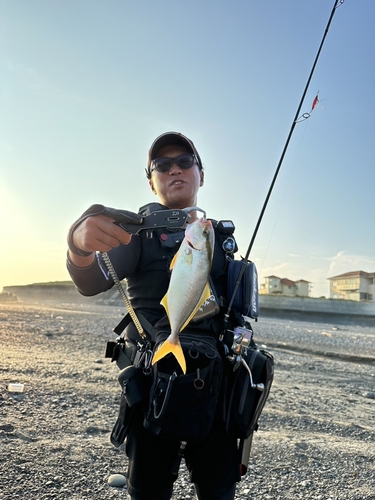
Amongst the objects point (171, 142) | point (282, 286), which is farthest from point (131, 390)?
point (282, 286)

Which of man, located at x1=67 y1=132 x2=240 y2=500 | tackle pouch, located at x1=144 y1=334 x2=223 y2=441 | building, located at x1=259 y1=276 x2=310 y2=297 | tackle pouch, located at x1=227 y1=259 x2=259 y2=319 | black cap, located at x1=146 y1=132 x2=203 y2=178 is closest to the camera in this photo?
tackle pouch, located at x1=144 y1=334 x2=223 y2=441

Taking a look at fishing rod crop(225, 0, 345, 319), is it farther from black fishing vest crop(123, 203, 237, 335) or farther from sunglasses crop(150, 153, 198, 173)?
sunglasses crop(150, 153, 198, 173)

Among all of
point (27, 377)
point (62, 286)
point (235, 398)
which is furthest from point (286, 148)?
point (62, 286)

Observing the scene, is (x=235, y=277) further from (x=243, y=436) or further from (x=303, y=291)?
(x=303, y=291)

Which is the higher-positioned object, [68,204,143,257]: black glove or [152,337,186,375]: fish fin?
[68,204,143,257]: black glove

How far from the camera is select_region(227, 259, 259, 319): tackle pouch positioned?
2.54 metres

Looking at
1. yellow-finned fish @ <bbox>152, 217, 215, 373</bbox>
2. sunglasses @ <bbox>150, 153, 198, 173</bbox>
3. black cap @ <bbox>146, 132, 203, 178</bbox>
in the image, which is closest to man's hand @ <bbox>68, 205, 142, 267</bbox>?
yellow-finned fish @ <bbox>152, 217, 215, 373</bbox>

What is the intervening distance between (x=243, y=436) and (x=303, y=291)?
82750 millimetres

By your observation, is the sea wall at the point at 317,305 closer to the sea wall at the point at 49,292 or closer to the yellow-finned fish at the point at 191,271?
the sea wall at the point at 49,292

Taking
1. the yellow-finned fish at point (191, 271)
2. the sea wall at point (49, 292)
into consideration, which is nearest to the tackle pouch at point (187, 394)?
the yellow-finned fish at point (191, 271)

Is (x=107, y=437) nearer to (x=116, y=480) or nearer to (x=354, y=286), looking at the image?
(x=116, y=480)

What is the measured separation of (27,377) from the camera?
6.85m

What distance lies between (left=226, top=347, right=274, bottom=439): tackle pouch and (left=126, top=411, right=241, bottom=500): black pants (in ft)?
0.35

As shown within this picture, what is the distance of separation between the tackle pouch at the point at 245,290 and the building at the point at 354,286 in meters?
66.7
